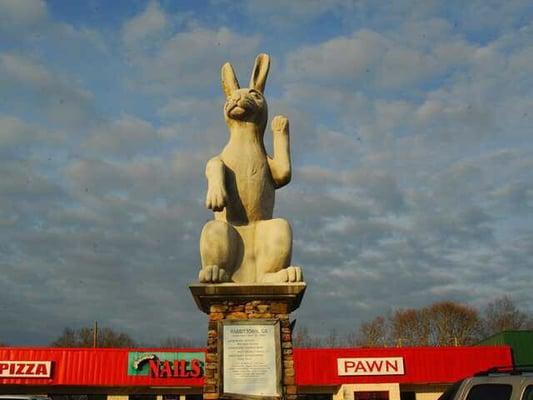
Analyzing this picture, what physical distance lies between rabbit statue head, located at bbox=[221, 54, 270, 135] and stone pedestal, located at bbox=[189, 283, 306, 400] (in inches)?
92.1

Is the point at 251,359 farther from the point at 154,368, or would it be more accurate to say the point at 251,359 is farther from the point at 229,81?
the point at 154,368

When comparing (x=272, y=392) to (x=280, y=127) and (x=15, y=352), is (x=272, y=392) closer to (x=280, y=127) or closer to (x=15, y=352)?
(x=280, y=127)

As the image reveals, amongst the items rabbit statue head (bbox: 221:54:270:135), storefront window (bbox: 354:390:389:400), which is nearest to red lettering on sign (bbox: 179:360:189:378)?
storefront window (bbox: 354:390:389:400)

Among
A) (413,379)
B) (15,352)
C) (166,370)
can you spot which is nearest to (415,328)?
(413,379)

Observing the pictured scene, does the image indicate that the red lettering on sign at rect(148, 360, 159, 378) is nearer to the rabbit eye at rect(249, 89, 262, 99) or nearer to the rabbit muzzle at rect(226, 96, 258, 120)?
the rabbit muzzle at rect(226, 96, 258, 120)

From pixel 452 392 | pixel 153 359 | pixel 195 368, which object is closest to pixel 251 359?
pixel 452 392

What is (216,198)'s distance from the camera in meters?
7.08

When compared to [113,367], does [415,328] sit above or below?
above

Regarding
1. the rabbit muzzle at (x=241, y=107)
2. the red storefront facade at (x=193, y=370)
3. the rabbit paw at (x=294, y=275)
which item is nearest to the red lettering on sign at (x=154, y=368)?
the red storefront facade at (x=193, y=370)

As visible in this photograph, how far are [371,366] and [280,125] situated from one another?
19.1 m

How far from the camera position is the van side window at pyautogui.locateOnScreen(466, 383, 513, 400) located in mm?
5359

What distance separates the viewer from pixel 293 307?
7.21 m

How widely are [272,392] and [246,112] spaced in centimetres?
359

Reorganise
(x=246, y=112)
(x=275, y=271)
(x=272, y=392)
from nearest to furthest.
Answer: (x=272, y=392) < (x=275, y=271) < (x=246, y=112)
